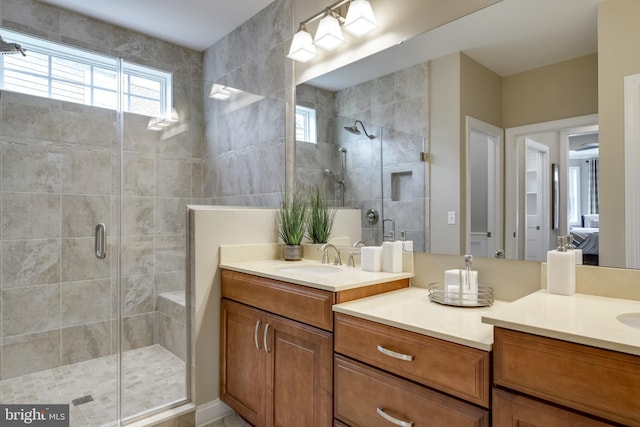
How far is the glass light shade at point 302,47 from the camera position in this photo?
2324 mm

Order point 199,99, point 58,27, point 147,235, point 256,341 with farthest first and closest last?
point 199,99 < point 58,27 < point 147,235 < point 256,341

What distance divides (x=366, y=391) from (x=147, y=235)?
173 cm

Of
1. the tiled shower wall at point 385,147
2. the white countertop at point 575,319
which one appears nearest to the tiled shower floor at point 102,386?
the tiled shower wall at point 385,147

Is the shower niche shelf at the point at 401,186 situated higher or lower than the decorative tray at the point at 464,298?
higher

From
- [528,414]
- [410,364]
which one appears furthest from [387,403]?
[528,414]

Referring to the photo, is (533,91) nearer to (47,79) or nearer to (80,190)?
(80,190)

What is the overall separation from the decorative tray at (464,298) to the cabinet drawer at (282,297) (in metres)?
0.42

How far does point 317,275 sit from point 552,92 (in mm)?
1190

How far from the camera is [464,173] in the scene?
1593 millimetres

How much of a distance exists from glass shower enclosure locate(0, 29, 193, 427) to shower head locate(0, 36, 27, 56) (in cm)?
7

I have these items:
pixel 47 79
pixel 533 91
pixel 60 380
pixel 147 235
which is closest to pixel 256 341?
pixel 147 235

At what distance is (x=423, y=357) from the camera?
1.04 meters

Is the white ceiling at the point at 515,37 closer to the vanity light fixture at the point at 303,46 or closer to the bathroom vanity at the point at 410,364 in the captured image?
the vanity light fixture at the point at 303,46

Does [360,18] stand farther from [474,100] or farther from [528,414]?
[528,414]
